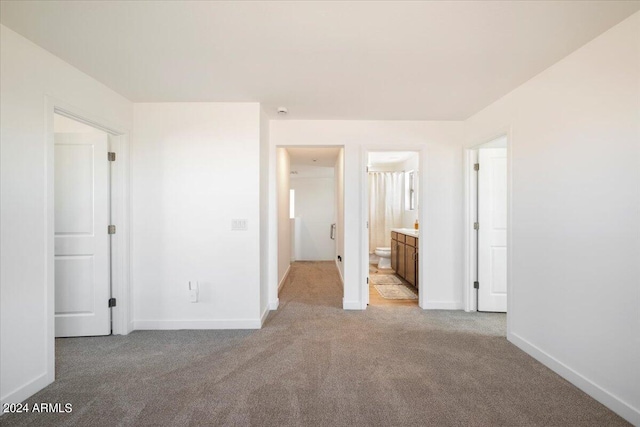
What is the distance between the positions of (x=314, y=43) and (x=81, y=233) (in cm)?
273

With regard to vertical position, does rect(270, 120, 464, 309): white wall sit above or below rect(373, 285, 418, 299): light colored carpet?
above

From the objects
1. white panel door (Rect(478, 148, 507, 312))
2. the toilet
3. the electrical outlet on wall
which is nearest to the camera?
the electrical outlet on wall

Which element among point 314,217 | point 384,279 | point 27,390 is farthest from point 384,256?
point 27,390

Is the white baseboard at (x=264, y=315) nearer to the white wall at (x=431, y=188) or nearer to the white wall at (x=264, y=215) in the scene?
the white wall at (x=264, y=215)

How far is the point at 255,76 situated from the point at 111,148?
5.45 ft

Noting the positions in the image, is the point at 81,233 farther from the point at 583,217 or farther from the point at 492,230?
the point at 492,230

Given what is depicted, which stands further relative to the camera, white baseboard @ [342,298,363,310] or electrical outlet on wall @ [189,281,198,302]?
white baseboard @ [342,298,363,310]

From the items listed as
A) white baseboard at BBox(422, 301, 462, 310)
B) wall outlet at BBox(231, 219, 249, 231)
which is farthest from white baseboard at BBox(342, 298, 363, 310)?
wall outlet at BBox(231, 219, 249, 231)

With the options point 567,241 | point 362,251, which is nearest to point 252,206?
point 362,251

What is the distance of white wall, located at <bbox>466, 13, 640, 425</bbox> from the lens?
1.57 meters

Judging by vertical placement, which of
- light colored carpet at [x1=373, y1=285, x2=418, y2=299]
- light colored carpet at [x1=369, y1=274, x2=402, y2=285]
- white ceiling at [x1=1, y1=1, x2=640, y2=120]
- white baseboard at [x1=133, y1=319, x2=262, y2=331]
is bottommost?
light colored carpet at [x1=373, y1=285, x2=418, y2=299]

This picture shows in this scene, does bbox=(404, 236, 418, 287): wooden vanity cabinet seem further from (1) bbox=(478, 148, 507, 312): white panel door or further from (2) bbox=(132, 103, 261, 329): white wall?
(2) bbox=(132, 103, 261, 329): white wall

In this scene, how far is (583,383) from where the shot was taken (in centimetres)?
183

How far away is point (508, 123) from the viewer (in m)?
2.55
